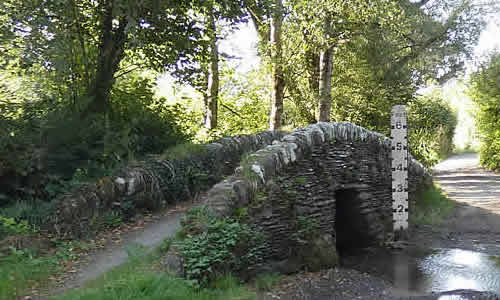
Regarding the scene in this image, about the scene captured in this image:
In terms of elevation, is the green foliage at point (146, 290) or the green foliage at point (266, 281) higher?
the green foliage at point (146, 290)

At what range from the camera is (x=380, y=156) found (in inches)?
375

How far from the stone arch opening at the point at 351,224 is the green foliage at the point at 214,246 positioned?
406 cm

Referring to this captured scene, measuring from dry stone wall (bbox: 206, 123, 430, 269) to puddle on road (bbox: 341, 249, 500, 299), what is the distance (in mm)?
808

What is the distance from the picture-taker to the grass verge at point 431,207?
34.2 ft

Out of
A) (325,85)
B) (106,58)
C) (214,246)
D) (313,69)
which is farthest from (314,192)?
(313,69)

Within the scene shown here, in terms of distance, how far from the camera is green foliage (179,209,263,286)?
4.50 m

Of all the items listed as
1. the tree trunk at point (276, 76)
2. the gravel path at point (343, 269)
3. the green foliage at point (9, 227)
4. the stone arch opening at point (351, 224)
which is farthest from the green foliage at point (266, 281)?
the tree trunk at point (276, 76)

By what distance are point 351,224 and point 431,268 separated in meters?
2.31

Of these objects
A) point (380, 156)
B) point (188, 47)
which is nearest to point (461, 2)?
point (380, 156)

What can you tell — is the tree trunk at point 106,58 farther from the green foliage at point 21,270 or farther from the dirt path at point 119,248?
the green foliage at point 21,270

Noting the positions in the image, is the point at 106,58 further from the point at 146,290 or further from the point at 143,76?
the point at 146,290

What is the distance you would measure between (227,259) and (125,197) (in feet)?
8.40

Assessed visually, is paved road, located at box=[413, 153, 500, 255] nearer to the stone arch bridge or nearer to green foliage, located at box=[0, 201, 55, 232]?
the stone arch bridge

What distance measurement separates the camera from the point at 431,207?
11.3 meters
